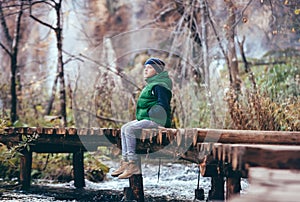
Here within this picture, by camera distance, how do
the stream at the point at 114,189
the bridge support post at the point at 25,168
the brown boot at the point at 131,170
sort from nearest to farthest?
1. the brown boot at the point at 131,170
2. the stream at the point at 114,189
3. the bridge support post at the point at 25,168

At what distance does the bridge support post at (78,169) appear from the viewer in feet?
24.5

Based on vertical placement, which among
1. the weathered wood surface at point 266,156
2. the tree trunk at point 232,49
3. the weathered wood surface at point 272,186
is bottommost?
the weathered wood surface at point 272,186

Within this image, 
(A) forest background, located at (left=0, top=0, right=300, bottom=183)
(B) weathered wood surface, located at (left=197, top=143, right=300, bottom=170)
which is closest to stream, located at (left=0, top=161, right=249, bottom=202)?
(A) forest background, located at (left=0, top=0, right=300, bottom=183)

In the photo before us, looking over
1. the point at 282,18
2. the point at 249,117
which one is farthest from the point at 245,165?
the point at 282,18

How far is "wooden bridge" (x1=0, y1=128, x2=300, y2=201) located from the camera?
121 inches

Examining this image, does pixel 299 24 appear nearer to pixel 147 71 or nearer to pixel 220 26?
pixel 220 26

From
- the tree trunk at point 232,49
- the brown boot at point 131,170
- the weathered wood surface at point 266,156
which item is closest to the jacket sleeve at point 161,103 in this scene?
the brown boot at point 131,170

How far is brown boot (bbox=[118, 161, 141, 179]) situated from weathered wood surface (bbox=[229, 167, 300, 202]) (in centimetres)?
252

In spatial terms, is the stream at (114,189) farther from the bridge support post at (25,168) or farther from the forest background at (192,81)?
the forest background at (192,81)

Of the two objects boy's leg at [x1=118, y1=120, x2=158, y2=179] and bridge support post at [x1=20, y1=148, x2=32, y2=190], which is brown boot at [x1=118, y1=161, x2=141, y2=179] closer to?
boy's leg at [x1=118, y1=120, x2=158, y2=179]

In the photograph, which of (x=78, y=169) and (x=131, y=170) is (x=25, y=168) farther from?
(x=131, y=170)

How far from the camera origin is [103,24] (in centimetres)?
1856

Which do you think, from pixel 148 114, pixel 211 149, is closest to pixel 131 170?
pixel 148 114

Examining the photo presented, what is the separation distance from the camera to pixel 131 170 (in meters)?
5.57
